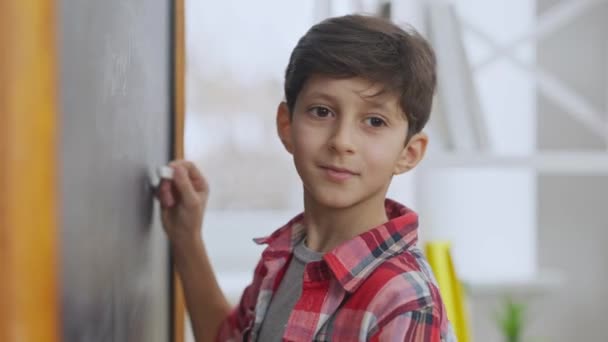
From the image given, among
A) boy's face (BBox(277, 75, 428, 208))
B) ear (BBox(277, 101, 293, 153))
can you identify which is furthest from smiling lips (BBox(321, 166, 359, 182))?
ear (BBox(277, 101, 293, 153))

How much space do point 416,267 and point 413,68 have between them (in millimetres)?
185

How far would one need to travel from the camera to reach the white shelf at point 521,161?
2.12 metres

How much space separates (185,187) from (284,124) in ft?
0.56

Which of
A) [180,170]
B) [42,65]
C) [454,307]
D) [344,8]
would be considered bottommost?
[454,307]

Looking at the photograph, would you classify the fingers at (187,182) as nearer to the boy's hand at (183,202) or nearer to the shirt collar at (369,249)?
the boy's hand at (183,202)

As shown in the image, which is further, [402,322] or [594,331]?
[594,331]

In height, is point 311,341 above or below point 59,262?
below

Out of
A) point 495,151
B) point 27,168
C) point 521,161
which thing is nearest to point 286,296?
point 27,168

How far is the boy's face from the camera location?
738 millimetres

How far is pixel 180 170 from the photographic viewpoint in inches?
38.6

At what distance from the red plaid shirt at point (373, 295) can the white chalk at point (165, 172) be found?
21cm

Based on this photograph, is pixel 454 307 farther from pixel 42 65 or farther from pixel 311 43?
pixel 42 65

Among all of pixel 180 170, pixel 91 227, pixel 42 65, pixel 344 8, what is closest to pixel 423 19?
pixel 344 8

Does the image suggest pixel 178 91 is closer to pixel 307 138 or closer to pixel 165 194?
pixel 165 194
